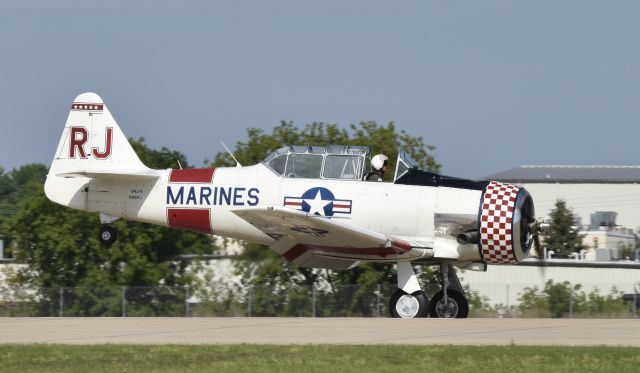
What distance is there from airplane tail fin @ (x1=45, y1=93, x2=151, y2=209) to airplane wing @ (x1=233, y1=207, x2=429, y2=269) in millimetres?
3558

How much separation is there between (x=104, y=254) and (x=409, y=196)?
58.5ft

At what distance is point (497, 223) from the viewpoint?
20.0 meters

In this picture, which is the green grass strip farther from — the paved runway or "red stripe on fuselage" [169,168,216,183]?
"red stripe on fuselage" [169,168,216,183]

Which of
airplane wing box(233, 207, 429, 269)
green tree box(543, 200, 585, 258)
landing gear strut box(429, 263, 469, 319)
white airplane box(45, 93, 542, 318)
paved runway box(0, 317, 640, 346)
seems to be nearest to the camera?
paved runway box(0, 317, 640, 346)

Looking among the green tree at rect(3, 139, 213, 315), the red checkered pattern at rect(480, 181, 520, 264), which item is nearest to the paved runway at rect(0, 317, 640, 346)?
the red checkered pattern at rect(480, 181, 520, 264)

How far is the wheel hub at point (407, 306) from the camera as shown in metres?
20.3

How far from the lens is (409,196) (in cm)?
2072

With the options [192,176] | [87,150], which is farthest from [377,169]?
[87,150]

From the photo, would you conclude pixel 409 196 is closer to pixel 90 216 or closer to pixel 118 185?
pixel 118 185

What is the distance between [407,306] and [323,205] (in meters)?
2.41

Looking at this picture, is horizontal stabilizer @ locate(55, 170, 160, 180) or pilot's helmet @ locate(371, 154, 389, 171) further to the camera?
horizontal stabilizer @ locate(55, 170, 160, 180)

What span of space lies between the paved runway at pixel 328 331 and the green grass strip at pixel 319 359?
0.91m

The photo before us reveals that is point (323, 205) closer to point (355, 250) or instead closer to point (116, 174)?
point (355, 250)

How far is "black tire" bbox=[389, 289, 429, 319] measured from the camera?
2033 cm
